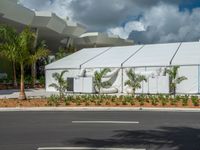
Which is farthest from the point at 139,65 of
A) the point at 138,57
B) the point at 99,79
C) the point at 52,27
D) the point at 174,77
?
the point at 52,27

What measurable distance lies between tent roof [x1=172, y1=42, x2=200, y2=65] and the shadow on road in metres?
18.4

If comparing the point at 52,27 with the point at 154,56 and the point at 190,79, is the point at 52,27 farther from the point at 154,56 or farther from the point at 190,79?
the point at 190,79

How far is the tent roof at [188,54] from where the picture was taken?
2970cm

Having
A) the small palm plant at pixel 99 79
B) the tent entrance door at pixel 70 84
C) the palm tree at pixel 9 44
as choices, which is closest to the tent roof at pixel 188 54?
the small palm plant at pixel 99 79

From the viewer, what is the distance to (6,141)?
9.91 metres

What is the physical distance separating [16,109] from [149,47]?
18056 mm

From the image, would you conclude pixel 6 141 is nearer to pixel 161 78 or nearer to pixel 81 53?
pixel 161 78

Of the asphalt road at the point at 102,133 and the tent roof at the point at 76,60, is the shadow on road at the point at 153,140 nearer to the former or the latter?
the asphalt road at the point at 102,133

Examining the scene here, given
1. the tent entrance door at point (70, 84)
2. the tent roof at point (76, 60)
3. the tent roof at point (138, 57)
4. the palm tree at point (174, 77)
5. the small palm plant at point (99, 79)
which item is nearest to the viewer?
the small palm plant at point (99, 79)

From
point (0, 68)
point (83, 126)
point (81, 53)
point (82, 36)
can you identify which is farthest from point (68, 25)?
point (83, 126)

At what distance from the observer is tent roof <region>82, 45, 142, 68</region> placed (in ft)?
109

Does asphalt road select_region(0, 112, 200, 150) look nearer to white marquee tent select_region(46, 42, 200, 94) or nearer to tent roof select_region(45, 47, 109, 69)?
white marquee tent select_region(46, 42, 200, 94)

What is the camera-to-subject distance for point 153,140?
10.0m

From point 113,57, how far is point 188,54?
6778mm
